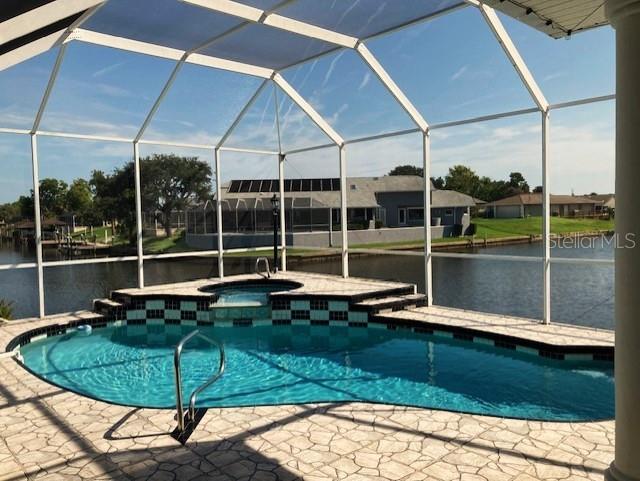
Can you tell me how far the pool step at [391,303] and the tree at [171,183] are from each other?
5.77 meters

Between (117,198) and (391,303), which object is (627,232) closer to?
(391,303)

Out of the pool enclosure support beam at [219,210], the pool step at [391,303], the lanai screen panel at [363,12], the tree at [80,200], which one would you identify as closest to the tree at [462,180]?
the pool enclosure support beam at [219,210]

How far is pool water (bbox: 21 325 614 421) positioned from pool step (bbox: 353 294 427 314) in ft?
1.31

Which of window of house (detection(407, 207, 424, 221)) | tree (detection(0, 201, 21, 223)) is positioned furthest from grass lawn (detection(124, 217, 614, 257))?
window of house (detection(407, 207, 424, 221))

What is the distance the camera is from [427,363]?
671cm

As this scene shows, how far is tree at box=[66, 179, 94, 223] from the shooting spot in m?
11.2

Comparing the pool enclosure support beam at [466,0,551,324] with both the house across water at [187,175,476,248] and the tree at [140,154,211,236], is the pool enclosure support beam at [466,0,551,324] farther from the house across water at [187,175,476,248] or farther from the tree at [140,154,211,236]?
the tree at [140,154,211,236]

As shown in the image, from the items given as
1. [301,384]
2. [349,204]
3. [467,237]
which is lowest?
[301,384]

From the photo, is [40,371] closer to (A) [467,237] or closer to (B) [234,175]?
(B) [234,175]

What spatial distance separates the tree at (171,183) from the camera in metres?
11.7

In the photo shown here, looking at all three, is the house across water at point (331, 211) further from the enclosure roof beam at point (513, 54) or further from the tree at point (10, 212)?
the enclosure roof beam at point (513, 54)

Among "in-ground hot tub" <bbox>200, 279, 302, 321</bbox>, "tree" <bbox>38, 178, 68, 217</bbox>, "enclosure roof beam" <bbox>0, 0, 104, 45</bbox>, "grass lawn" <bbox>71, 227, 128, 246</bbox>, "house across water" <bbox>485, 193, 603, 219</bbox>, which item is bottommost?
"in-ground hot tub" <bbox>200, 279, 302, 321</bbox>

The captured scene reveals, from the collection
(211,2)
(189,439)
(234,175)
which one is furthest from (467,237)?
(189,439)

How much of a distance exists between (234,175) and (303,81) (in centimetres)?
381
